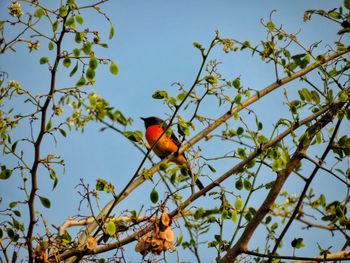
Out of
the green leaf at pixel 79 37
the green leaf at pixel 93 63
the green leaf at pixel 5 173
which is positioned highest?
the green leaf at pixel 79 37

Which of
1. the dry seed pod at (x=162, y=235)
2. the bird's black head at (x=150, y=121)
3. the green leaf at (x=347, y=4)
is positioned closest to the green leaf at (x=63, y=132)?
the dry seed pod at (x=162, y=235)

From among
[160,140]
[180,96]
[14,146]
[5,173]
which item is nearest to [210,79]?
[180,96]

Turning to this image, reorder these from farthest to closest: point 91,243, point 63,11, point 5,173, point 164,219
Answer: point 5,173 → point 63,11 → point 91,243 → point 164,219

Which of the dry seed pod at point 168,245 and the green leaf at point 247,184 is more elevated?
the green leaf at point 247,184

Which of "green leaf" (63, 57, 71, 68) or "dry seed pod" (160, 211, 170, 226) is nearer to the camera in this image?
"dry seed pod" (160, 211, 170, 226)

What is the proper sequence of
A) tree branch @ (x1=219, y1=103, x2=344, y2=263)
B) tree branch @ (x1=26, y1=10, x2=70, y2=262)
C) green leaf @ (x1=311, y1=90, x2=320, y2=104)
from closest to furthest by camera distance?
tree branch @ (x1=219, y1=103, x2=344, y2=263) → tree branch @ (x1=26, y1=10, x2=70, y2=262) → green leaf @ (x1=311, y1=90, x2=320, y2=104)

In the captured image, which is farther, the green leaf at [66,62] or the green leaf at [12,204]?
the green leaf at [12,204]

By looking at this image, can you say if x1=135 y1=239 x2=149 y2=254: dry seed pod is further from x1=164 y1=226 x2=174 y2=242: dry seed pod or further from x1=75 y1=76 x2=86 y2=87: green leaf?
x1=75 y1=76 x2=86 y2=87: green leaf

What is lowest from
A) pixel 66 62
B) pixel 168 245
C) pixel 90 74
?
pixel 168 245

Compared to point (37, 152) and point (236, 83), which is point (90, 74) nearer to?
point (37, 152)

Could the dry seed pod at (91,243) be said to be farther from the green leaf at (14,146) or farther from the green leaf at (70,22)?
the green leaf at (70,22)

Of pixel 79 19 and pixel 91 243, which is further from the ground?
pixel 79 19

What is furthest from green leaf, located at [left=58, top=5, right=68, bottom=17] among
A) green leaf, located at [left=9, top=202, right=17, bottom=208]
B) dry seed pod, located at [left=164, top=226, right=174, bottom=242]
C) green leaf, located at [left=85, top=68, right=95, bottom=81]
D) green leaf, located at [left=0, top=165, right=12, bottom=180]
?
dry seed pod, located at [left=164, top=226, right=174, bottom=242]

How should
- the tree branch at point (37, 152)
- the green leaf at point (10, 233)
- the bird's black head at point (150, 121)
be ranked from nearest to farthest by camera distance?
the tree branch at point (37, 152), the green leaf at point (10, 233), the bird's black head at point (150, 121)
